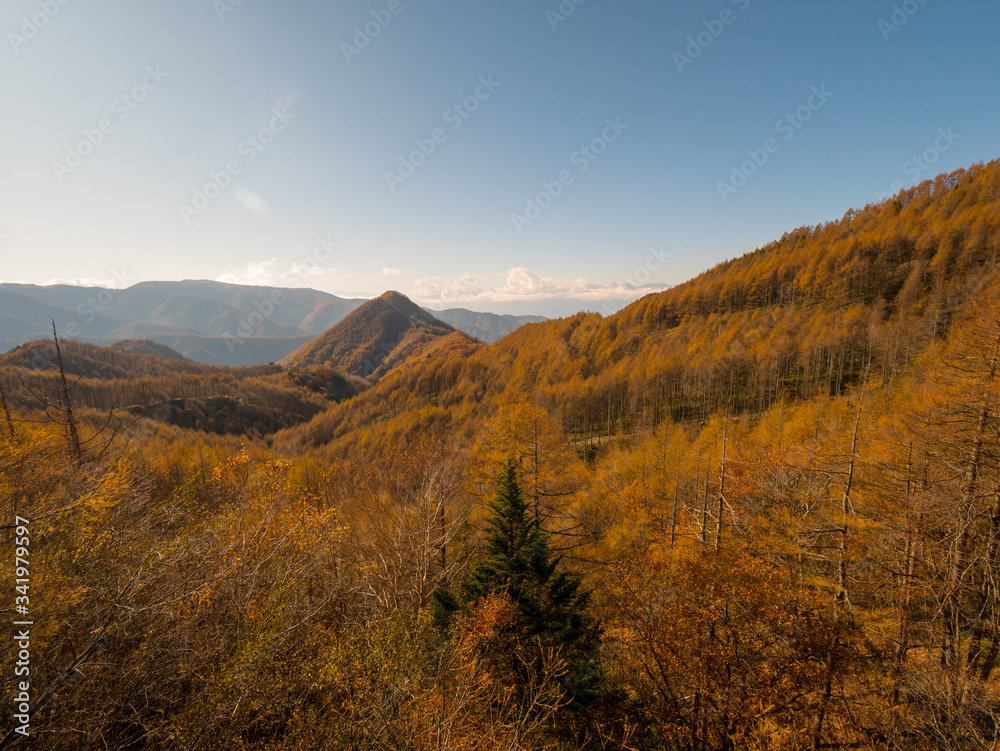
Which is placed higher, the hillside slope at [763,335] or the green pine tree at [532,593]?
the hillside slope at [763,335]

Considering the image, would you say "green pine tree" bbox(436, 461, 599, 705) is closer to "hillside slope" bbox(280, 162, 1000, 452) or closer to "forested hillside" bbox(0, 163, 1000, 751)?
"forested hillside" bbox(0, 163, 1000, 751)

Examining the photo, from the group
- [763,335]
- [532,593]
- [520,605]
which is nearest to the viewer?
[520,605]

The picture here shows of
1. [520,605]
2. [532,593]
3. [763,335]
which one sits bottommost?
[520,605]

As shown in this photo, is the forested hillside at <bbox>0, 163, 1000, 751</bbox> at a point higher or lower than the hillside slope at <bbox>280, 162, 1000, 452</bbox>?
lower

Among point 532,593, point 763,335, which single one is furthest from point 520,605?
point 763,335

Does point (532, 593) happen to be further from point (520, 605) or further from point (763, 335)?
point (763, 335)

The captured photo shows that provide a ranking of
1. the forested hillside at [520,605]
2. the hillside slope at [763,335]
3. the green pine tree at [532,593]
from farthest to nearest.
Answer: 1. the hillside slope at [763,335]
2. the green pine tree at [532,593]
3. the forested hillside at [520,605]

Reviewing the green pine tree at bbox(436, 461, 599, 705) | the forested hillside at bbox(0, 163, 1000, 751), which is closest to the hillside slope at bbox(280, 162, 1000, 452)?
the forested hillside at bbox(0, 163, 1000, 751)

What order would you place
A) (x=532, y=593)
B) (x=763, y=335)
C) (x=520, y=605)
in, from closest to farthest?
(x=520, y=605), (x=532, y=593), (x=763, y=335)

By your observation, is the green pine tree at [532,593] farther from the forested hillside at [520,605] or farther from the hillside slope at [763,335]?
the hillside slope at [763,335]

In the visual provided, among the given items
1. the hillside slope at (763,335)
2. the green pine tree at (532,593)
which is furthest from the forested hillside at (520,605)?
the hillside slope at (763,335)

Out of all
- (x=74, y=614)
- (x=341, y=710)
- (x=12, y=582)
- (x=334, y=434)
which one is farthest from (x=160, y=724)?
(x=334, y=434)

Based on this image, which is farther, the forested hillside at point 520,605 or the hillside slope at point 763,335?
the hillside slope at point 763,335

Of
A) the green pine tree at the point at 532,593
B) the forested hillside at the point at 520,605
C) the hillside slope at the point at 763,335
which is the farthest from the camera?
the hillside slope at the point at 763,335
